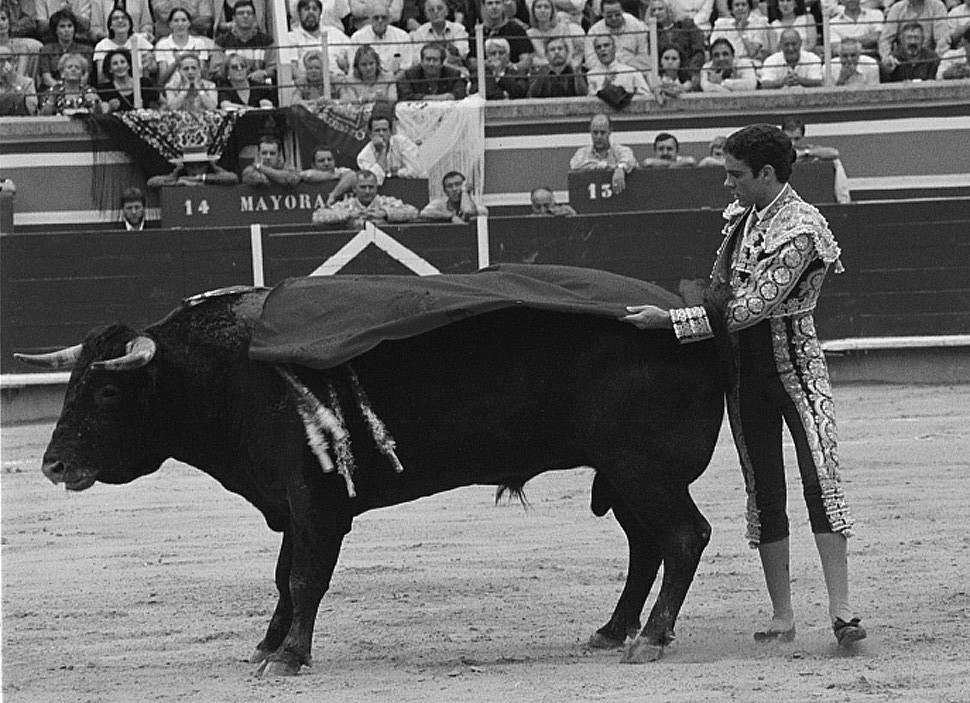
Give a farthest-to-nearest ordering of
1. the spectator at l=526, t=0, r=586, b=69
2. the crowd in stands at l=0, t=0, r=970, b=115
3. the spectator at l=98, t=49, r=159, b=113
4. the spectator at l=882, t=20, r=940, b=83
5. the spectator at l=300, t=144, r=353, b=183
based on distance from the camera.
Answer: the spectator at l=882, t=20, r=940, b=83 < the spectator at l=526, t=0, r=586, b=69 < the crowd in stands at l=0, t=0, r=970, b=115 < the spectator at l=98, t=49, r=159, b=113 < the spectator at l=300, t=144, r=353, b=183

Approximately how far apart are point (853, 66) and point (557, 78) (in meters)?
2.01

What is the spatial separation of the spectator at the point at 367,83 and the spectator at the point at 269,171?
1.97 ft

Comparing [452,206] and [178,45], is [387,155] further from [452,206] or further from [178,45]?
[178,45]

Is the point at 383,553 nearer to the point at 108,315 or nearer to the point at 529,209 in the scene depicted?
the point at 108,315

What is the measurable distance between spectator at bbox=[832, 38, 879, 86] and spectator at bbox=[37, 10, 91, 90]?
16.3 feet

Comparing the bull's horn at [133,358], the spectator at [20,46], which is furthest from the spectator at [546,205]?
the bull's horn at [133,358]

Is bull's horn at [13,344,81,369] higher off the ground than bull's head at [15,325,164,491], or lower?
higher

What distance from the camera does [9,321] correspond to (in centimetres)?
1094

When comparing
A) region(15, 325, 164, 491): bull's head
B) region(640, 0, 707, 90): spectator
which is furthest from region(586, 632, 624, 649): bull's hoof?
region(640, 0, 707, 90): spectator

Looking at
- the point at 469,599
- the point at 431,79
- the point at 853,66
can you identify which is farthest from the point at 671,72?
the point at 469,599

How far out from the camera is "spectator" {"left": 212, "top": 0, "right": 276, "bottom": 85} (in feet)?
38.5

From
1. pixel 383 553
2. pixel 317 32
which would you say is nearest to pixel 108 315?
pixel 317 32

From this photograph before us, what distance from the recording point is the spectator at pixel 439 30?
1196cm

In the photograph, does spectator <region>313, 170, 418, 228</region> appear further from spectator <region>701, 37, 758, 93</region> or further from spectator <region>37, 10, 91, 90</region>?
spectator <region>701, 37, 758, 93</region>
